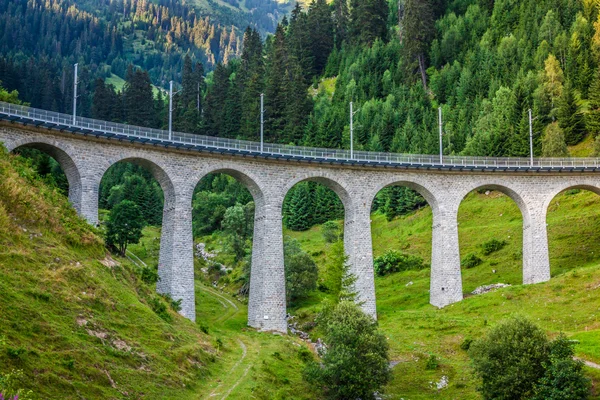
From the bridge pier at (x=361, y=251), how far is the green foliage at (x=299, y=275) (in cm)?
767

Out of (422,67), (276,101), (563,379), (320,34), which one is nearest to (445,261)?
(563,379)

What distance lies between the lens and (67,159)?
55.0 meters

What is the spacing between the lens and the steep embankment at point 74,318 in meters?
29.1

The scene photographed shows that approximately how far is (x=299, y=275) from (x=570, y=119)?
5755 centimetres

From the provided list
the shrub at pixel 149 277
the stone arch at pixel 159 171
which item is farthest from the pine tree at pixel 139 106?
the shrub at pixel 149 277

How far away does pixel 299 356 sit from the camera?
2002 inches

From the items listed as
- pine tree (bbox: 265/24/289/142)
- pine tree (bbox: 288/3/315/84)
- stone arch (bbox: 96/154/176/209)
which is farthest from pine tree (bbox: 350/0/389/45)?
stone arch (bbox: 96/154/176/209)

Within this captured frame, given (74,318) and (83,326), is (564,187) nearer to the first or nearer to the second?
(83,326)

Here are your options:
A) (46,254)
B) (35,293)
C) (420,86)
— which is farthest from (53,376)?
(420,86)

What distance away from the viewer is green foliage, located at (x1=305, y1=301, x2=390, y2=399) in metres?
42.0

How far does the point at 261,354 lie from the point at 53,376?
2164cm

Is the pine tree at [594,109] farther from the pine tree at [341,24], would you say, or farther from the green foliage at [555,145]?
the pine tree at [341,24]

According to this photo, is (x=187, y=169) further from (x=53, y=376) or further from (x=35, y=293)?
(x=53, y=376)

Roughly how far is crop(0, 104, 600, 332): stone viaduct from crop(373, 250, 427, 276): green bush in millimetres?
14229
